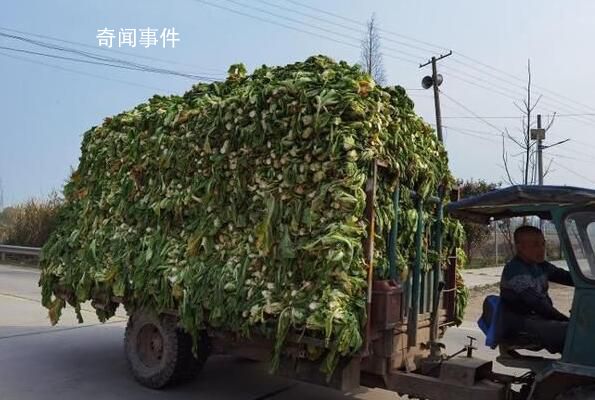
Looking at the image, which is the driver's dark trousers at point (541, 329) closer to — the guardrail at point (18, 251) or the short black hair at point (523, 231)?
the short black hair at point (523, 231)

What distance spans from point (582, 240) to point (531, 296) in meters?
0.57

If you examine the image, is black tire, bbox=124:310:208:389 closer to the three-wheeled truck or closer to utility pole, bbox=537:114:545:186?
the three-wheeled truck

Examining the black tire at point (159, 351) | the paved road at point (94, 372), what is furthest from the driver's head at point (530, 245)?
the black tire at point (159, 351)

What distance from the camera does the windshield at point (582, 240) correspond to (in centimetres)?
393

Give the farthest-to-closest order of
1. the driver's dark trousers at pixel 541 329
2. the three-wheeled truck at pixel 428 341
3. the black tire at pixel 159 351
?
the black tire at pixel 159 351 → the driver's dark trousers at pixel 541 329 → the three-wheeled truck at pixel 428 341

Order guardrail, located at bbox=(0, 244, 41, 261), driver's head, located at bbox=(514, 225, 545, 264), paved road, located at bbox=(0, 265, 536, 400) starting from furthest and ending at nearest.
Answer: guardrail, located at bbox=(0, 244, 41, 261) → paved road, located at bbox=(0, 265, 536, 400) → driver's head, located at bbox=(514, 225, 545, 264)

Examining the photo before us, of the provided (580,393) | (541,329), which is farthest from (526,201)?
(580,393)

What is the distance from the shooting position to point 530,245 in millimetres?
4547

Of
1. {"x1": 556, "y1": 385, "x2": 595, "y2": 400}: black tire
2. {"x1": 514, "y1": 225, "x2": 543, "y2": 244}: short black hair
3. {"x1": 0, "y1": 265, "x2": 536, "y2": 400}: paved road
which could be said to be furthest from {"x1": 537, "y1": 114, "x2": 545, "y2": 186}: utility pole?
{"x1": 556, "y1": 385, "x2": 595, "y2": 400}: black tire

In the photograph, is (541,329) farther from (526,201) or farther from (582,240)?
(526,201)

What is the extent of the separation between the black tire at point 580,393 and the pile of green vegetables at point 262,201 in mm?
1398

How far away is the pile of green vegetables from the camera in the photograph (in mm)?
4609

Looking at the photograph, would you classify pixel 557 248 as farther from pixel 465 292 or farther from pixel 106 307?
pixel 106 307

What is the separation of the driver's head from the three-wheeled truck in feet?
0.48
